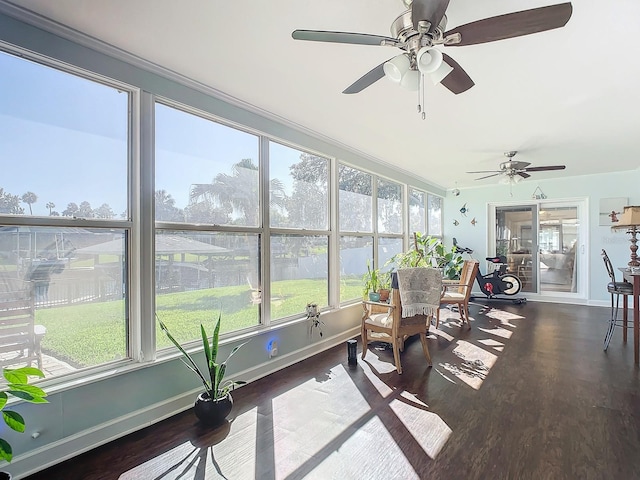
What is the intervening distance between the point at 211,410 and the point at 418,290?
214 cm

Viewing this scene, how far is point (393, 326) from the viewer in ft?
11.2

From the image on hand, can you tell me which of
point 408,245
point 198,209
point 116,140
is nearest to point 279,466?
point 198,209

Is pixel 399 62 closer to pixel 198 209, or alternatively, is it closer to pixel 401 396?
pixel 198 209

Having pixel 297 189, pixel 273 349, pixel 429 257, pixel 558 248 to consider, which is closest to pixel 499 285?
pixel 558 248

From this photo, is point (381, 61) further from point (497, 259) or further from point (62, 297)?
point (497, 259)

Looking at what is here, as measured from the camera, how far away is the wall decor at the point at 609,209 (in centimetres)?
632

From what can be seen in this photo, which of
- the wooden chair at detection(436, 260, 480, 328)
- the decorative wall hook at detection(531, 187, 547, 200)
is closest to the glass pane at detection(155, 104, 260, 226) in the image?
the wooden chair at detection(436, 260, 480, 328)

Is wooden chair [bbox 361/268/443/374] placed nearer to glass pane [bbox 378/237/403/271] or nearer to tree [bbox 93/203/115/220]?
glass pane [bbox 378/237/403/271]

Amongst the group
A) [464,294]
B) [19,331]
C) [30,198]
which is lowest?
[464,294]

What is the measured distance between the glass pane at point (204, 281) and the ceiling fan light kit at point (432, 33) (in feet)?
6.02

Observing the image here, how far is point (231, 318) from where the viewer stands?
3.17m

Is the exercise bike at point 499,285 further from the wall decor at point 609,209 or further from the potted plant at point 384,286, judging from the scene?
the potted plant at point 384,286

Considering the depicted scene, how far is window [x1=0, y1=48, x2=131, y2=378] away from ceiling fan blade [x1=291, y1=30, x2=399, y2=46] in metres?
1.51

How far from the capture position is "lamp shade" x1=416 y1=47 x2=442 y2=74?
5.61 ft
